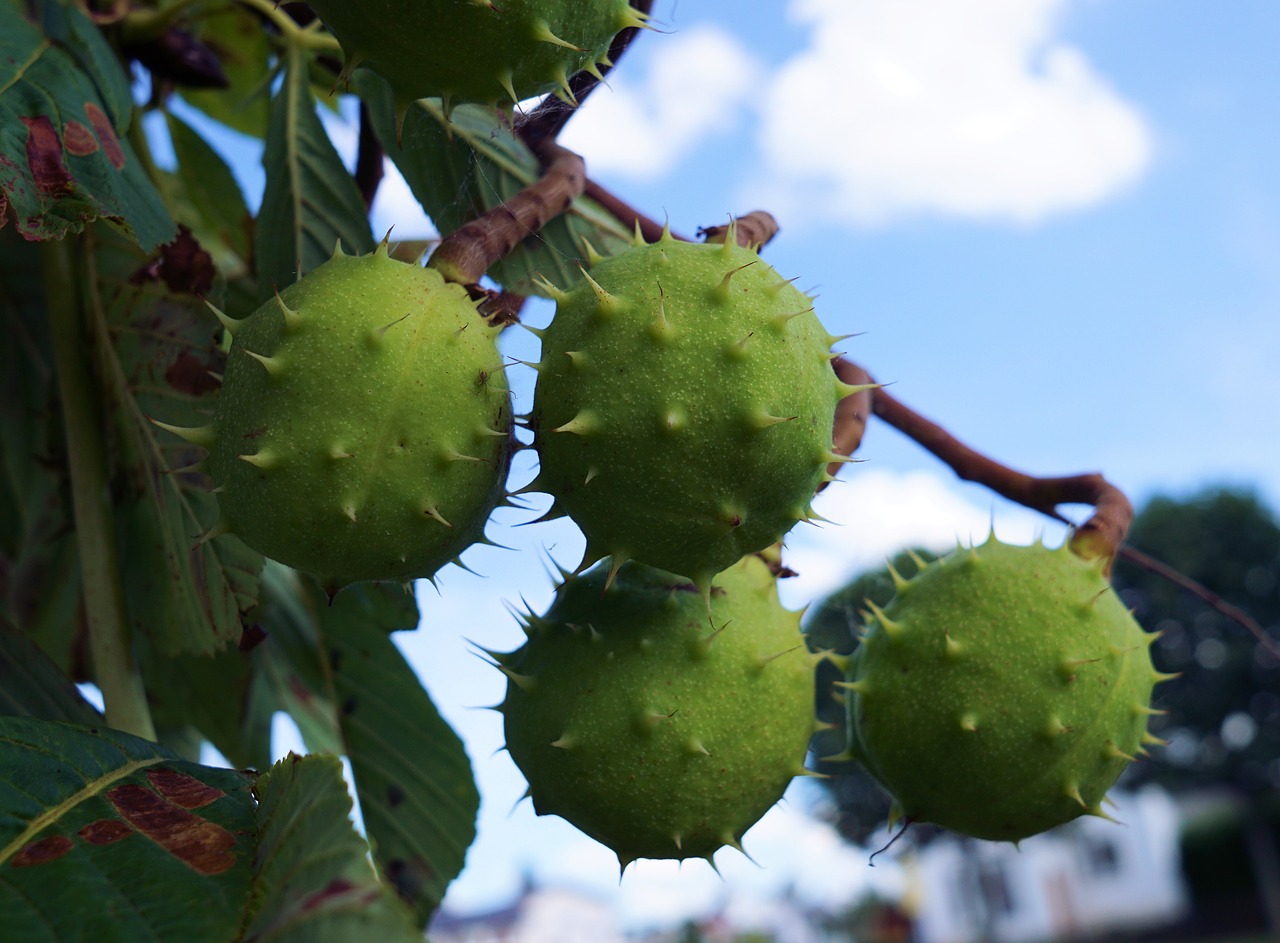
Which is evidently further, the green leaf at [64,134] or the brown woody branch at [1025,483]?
the brown woody branch at [1025,483]

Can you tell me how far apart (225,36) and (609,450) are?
5.73 feet

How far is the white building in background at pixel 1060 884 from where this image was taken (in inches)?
1254

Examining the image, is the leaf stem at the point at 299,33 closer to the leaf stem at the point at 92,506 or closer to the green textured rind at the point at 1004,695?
the leaf stem at the point at 92,506

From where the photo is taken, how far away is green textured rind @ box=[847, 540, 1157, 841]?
1.26 metres

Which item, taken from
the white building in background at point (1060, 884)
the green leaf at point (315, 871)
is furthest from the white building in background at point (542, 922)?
the green leaf at point (315, 871)

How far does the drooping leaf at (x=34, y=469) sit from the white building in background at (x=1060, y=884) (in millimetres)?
30190

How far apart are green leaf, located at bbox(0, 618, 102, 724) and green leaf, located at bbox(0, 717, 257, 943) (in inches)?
9.7

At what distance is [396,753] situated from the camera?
1.81m

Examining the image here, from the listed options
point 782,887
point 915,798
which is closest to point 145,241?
point 915,798

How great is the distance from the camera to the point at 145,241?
4.24 ft

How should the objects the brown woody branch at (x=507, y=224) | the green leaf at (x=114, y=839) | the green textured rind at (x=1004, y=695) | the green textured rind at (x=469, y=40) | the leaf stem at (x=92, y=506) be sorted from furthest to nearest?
the leaf stem at (x=92, y=506) < the green textured rind at (x=1004, y=695) < the brown woody branch at (x=507, y=224) < the green textured rind at (x=469, y=40) < the green leaf at (x=114, y=839)

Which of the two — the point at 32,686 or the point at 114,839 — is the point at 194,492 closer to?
the point at 32,686

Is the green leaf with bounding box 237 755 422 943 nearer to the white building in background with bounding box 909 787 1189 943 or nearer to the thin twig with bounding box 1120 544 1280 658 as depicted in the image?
the thin twig with bounding box 1120 544 1280 658

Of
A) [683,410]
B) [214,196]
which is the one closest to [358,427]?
[683,410]
